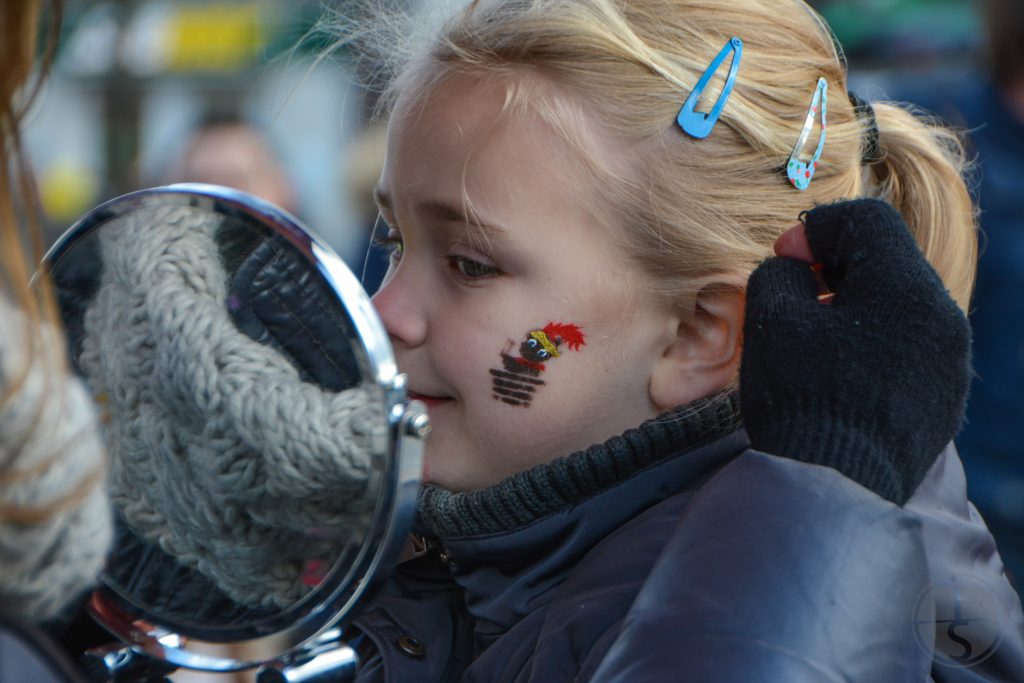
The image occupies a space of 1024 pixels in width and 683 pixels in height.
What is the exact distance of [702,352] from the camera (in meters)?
1.61

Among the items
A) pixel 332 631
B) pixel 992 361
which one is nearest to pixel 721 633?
pixel 332 631

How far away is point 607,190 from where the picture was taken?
5.13 feet

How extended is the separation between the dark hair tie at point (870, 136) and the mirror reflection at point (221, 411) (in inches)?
41.0

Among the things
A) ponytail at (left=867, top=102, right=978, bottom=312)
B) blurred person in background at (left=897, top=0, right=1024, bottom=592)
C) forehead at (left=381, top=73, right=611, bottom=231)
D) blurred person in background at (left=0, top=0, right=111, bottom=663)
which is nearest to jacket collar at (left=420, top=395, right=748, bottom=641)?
forehead at (left=381, top=73, right=611, bottom=231)

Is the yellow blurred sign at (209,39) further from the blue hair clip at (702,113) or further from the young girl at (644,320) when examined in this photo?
the blue hair clip at (702,113)

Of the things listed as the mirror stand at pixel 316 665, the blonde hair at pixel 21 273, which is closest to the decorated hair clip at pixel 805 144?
the mirror stand at pixel 316 665

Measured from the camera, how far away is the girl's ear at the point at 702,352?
1589 millimetres

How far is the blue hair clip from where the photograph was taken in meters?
1.56

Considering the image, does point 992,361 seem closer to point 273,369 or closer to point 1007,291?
point 1007,291

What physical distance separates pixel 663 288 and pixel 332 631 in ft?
2.50

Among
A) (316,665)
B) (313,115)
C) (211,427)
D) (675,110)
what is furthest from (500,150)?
(313,115)

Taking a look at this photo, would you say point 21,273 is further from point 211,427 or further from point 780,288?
point 780,288

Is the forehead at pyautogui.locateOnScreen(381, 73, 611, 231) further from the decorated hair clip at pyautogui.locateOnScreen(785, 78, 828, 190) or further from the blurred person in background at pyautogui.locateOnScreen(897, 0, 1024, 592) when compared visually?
the blurred person in background at pyautogui.locateOnScreen(897, 0, 1024, 592)

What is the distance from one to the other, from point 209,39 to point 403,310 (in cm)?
1068
